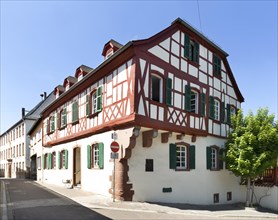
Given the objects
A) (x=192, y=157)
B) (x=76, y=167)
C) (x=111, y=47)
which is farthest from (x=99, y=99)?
(x=76, y=167)

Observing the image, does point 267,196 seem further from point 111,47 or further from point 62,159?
point 62,159

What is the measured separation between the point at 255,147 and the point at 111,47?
9.33 metres

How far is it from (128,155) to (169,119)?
2.76 meters

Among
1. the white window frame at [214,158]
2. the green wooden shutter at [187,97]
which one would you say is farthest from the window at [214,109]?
the green wooden shutter at [187,97]

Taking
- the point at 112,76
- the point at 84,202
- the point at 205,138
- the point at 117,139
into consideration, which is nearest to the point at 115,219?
the point at 84,202

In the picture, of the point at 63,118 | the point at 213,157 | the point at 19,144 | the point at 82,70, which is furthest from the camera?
the point at 19,144

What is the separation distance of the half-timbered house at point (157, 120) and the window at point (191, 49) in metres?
0.05

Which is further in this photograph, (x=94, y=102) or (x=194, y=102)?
(x=194, y=102)

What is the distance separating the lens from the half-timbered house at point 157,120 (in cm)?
1366

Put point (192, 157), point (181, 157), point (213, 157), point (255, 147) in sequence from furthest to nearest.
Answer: point (213, 157)
point (255, 147)
point (192, 157)
point (181, 157)

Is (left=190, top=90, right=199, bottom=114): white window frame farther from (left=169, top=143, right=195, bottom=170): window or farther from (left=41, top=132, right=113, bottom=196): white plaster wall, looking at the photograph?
(left=41, top=132, right=113, bottom=196): white plaster wall

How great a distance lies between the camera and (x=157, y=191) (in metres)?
14.5

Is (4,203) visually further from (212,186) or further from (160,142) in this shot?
(212,186)

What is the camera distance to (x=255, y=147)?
16.6 m
